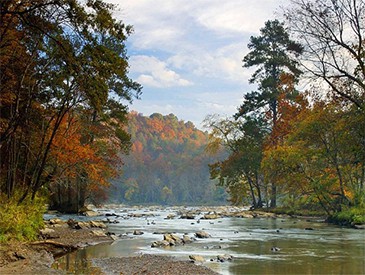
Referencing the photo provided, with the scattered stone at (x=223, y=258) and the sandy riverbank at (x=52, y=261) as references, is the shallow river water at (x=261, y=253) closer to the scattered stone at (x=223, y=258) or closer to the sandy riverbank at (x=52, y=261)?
the scattered stone at (x=223, y=258)

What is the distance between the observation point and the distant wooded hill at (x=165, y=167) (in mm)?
109250

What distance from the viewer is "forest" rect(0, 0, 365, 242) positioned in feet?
42.5

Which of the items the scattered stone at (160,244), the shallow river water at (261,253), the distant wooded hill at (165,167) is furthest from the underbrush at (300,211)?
the distant wooded hill at (165,167)

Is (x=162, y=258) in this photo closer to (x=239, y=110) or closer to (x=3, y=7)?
(x=3, y=7)

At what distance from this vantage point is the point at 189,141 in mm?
135625

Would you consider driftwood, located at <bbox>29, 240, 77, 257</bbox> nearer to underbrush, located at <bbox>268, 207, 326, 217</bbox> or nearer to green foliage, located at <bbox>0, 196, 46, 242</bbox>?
green foliage, located at <bbox>0, 196, 46, 242</bbox>

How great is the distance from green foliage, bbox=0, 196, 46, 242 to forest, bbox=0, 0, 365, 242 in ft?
0.17

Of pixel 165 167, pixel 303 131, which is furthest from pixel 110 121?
pixel 165 167

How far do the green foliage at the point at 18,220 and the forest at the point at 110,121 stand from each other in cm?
5

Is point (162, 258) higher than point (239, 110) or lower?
lower

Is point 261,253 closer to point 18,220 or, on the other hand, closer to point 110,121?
point 18,220

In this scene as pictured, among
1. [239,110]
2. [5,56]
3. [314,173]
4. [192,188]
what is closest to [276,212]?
[314,173]

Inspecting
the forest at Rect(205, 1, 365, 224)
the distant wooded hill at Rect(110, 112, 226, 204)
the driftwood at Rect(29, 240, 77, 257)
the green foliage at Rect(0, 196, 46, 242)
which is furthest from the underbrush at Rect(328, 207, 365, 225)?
the distant wooded hill at Rect(110, 112, 226, 204)

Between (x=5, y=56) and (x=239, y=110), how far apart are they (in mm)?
40032
